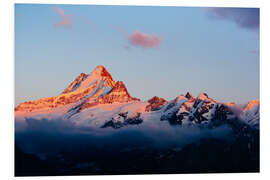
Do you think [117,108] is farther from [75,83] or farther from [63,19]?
[63,19]

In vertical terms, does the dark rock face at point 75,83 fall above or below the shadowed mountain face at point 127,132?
above

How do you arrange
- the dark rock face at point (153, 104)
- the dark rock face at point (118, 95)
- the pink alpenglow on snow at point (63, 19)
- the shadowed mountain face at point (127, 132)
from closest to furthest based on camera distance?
the shadowed mountain face at point (127, 132) → the pink alpenglow on snow at point (63, 19) → the dark rock face at point (118, 95) → the dark rock face at point (153, 104)

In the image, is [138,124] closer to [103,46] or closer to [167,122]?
[167,122]

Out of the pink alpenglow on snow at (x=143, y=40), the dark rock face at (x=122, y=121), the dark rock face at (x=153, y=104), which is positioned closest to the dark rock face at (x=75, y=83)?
the dark rock face at (x=122, y=121)

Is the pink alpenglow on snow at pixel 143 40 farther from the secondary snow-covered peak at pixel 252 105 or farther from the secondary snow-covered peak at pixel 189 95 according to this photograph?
the secondary snow-covered peak at pixel 252 105

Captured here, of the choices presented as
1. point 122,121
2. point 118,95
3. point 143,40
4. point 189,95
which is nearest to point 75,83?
point 118,95

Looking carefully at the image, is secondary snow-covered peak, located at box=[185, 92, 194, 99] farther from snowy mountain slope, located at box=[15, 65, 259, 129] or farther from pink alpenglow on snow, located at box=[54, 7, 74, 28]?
pink alpenglow on snow, located at box=[54, 7, 74, 28]

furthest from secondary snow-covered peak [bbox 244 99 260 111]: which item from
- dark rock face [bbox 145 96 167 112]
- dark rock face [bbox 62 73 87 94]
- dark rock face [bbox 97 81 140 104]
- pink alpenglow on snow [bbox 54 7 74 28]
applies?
pink alpenglow on snow [bbox 54 7 74 28]
